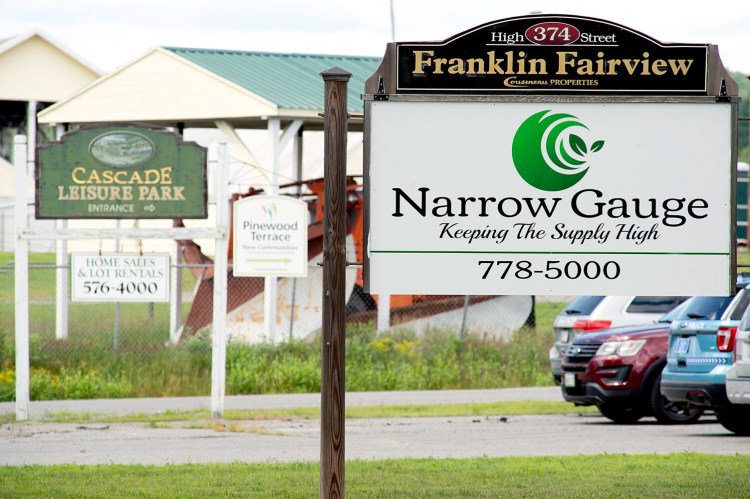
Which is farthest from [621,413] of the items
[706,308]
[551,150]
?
[551,150]

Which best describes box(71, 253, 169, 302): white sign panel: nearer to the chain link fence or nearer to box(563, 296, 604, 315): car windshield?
the chain link fence

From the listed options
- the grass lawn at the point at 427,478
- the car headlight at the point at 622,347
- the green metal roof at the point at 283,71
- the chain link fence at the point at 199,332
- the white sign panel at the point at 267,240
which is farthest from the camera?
the green metal roof at the point at 283,71

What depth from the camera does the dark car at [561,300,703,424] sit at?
16609 mm

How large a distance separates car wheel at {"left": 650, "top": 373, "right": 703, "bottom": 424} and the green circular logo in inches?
334

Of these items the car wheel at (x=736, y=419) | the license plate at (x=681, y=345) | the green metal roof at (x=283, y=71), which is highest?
the green metal roof at (x=283, y=71)

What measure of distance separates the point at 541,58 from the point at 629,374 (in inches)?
340

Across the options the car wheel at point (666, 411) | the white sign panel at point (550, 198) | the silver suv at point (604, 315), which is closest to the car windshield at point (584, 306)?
the silver suv at point (604, 315)

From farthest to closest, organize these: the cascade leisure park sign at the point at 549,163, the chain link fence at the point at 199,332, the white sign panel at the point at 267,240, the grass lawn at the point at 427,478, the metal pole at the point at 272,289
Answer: the metal pole at the point at 272,289, the chain link fence at the point at 199,332, the white sign panel at the point at 267,240, the grass lawn at the point at 427,478, the cascade leisure park sign at the point at 549,163

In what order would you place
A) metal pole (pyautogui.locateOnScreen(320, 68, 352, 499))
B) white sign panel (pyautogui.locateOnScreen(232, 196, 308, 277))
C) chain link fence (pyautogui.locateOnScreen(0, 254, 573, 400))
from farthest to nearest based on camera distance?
chain link fence (pyautogui.locateOnScreen(0, 254, 573, 400)) < white sign panel (pyautogui.locateOnScreen(232, 196, 308, 277)) < metal pole (pyautogui.locateOnScreen(320, 68, 352, 499))

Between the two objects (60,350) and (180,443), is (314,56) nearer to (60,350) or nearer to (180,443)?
(60,350)

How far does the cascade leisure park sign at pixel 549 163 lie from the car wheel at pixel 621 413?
840 centimetres

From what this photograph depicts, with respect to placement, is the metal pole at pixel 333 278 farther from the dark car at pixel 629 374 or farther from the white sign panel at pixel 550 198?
the dark car at pixel 629 374

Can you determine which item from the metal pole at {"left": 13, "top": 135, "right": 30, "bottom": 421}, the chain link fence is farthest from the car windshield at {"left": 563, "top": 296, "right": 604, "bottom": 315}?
the metal pole at {"left": 13, "top": 135, "right": 30, "bottom": 421}

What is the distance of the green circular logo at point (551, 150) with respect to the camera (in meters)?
8.62
